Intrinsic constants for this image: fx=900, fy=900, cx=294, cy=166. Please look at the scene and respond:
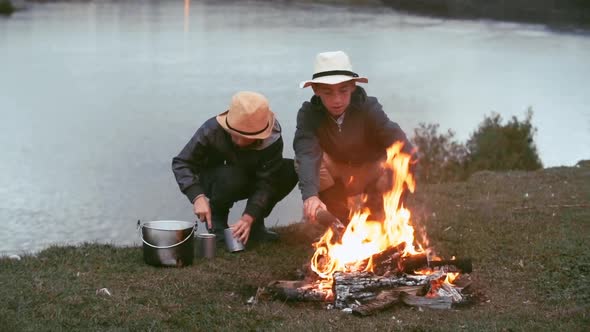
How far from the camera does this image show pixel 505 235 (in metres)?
6.80

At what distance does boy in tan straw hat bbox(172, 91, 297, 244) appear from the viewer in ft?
19.9

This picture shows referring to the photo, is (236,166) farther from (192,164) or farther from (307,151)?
(307,151)

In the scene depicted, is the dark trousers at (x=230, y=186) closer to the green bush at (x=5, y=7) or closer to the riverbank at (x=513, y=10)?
the riverbank at (x=513, y=10)

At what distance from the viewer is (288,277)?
596 cm

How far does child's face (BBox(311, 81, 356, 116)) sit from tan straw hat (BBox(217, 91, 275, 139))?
0.40 m

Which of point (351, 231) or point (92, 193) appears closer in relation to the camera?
point (351, 231)

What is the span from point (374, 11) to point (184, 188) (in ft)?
114

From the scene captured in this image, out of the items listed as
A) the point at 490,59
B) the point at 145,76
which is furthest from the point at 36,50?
the point at 490,59

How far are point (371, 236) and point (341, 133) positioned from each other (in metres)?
0.76

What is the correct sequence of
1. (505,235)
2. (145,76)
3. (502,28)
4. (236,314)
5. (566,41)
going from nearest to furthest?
(236,314)
(505,235)
(145,76)
(566,41)
(502,28)

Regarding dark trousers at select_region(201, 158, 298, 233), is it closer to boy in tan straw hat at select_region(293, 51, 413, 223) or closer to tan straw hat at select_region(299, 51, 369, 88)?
boy in tan straw hat at select_region(293, 51, 413, 223)

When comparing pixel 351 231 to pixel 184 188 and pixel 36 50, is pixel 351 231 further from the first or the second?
pixel 36 50

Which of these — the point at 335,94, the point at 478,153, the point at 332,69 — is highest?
the point at 332,69

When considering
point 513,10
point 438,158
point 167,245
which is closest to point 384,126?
point 167,245
